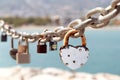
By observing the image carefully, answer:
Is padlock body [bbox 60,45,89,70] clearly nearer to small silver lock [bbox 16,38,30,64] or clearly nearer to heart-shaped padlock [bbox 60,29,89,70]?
heart-shaped padlock [bbox 60,29,89,70]

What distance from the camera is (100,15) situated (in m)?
1.01

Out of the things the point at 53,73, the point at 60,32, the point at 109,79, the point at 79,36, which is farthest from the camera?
the point at 53,73

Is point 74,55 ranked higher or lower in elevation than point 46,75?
higher

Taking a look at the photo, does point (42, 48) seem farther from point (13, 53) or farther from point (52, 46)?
point (13, 53)

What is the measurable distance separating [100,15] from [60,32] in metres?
0.25

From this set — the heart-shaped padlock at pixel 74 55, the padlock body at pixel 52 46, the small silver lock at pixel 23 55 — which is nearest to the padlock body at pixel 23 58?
the small silver lock at pixel 23 55

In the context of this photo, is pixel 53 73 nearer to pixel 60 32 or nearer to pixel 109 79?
pixel 109 79

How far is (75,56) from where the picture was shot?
987 millimetres

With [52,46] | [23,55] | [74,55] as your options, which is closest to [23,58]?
[23,55]

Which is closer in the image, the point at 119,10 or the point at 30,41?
the point at 119,10

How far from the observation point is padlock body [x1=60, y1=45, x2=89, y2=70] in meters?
0.99

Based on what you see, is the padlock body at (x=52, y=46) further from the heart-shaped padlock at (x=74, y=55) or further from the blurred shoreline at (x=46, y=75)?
the blurred shoreline at (x=46, y=75)

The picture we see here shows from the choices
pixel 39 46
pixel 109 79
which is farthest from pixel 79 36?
pixel 109 79

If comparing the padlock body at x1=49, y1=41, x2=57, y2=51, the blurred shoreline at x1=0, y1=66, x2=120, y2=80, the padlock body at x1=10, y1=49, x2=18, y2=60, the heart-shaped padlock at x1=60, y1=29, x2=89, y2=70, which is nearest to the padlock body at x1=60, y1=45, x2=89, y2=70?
the heart-shaped padlock at x1=60, y1=29, x2=89, y2=70
